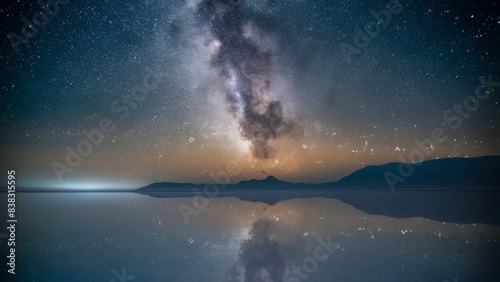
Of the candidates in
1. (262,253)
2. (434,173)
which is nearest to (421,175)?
(434,173)

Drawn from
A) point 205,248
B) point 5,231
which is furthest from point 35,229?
point 205,248

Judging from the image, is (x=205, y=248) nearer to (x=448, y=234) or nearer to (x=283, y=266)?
(x=283, y=266)

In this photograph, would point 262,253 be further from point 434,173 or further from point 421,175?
point 434,173

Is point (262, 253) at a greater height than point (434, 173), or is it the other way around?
point (434, 173)

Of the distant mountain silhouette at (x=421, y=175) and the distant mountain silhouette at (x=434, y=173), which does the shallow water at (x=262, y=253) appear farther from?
the distant mountain silhouette at (x=434, y=173)

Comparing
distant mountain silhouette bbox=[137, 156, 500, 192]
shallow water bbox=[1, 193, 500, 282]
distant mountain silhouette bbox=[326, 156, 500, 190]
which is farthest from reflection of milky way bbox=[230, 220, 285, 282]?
distant mountain silhouette bbox=[326, 156, 500, 190]

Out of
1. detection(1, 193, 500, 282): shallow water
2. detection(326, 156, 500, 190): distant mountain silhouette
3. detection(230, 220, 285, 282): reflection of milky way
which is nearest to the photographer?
detection(230, 220, 285, 282): reflection of milky way

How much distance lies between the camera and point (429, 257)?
476cm

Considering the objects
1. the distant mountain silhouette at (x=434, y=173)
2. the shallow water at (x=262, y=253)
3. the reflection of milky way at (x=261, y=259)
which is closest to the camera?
the reflection of milky way at (x=261, y=259)

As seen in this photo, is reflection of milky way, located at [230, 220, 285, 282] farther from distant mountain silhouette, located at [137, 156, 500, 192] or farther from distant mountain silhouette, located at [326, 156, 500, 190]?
distant mountain silhouette, located at [326, 156, 500, 190]

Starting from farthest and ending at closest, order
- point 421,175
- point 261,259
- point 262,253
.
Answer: point 421,175, point 262,253, point 261,259

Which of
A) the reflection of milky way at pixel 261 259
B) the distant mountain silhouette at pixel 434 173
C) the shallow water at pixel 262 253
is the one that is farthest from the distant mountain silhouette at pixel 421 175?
the reflection of milky way at pixel 261 259

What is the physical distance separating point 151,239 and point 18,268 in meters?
2.45

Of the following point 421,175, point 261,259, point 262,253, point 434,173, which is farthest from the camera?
point 434,173
